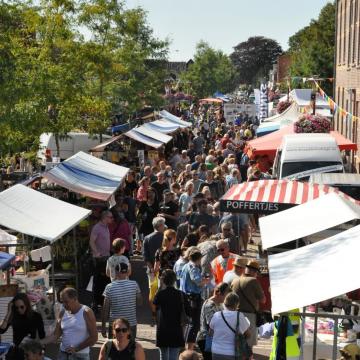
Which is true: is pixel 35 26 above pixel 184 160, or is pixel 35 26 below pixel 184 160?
above

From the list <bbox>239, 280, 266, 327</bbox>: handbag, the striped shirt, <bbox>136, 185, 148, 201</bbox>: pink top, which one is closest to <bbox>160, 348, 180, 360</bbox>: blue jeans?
the striped shirt

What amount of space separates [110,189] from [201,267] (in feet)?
13.7

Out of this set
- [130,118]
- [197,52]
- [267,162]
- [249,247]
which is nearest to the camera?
[249,247]

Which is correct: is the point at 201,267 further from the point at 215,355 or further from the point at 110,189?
the point at 110,189

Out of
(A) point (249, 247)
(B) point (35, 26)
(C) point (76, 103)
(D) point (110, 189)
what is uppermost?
(B) point (35, 26)

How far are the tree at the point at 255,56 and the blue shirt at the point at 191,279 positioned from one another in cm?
14640

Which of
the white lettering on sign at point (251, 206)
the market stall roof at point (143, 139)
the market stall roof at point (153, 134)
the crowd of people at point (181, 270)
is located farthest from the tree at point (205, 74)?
the white lettering on sign at point (251, 206)

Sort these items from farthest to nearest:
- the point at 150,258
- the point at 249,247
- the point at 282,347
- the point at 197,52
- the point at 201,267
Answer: the point at 197,52, the point at 249,247, the point at 150,258, the point at 201,267, the point at 282,347

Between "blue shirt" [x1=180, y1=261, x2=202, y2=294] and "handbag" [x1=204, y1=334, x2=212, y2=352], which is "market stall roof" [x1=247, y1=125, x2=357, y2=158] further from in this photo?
"handbag" [x1=204, y1=334, x2=212, y2=352]

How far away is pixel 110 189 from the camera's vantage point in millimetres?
15133

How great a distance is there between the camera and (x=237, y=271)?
1080cm

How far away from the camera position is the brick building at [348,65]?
111 feet

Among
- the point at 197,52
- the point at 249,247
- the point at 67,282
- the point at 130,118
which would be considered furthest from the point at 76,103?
the point at 197,52

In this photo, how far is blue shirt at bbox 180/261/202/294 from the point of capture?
10812mm
